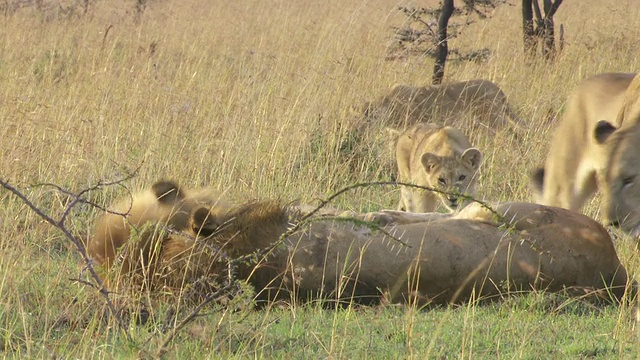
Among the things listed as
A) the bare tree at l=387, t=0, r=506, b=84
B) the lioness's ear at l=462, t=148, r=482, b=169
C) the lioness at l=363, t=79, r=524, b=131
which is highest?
the bare tree at l=387, t=0, r=506, b=84

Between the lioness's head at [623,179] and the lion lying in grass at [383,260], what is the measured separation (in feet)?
0.74

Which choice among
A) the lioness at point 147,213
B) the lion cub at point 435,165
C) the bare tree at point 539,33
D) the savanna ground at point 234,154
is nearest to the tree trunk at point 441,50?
the savanna ground at point 234,154

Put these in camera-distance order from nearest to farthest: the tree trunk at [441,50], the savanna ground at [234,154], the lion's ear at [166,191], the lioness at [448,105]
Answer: the savanna ground at [234,154], the lion's ear at [166,191], the lioness at [448,105], the tree trunk at [441,50]

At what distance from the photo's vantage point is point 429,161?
270 inches

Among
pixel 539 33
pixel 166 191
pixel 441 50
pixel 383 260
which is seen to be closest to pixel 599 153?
pixel 383 260

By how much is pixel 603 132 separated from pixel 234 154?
2.51 metres

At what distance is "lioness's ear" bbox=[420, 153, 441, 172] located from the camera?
22.4 ft

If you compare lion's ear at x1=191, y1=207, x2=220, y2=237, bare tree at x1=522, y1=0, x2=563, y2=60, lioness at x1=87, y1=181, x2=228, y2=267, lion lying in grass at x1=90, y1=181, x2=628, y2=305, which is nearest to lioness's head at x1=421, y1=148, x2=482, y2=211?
lion lying in grass at x1=90, y1=181, x2=628, y2=305

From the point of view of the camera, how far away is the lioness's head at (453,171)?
666 cm

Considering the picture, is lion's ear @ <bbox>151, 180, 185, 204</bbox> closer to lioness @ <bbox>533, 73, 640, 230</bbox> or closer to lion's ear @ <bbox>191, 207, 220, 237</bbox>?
lion's ear @ <bbox>191, 207, 220, 237</bbox>

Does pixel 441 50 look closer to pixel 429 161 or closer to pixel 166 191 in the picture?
pixel 429 161

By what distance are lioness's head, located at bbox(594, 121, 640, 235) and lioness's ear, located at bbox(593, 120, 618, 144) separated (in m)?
0.06

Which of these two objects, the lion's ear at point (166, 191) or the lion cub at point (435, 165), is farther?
the lion cub at point (435, 165)

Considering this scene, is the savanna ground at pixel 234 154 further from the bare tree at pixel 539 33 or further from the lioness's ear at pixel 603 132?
the lioness's ear at pixel 603 132
